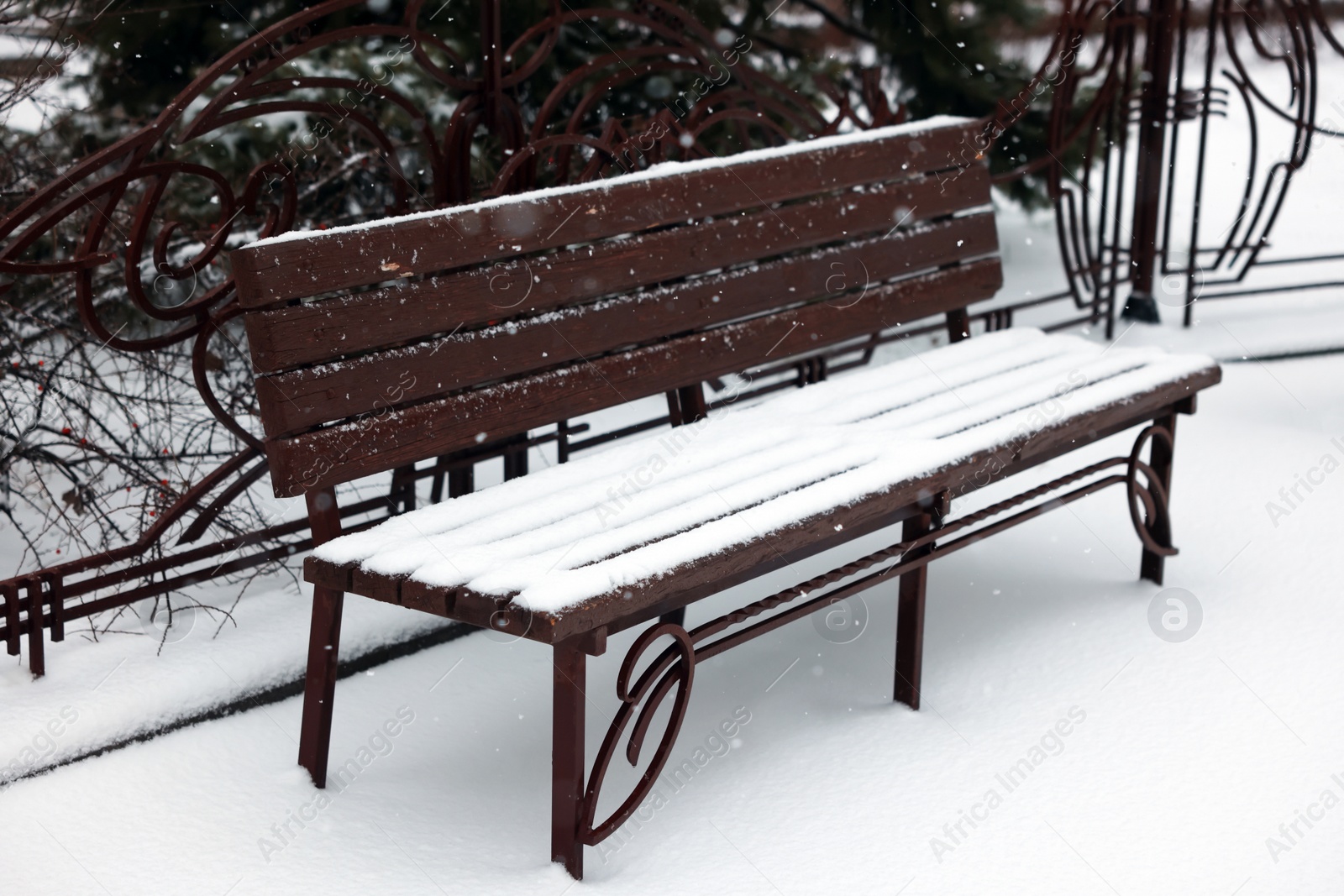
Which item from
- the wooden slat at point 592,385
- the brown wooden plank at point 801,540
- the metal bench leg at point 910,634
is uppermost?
the wooden slat at point 592,385

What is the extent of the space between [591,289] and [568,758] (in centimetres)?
111

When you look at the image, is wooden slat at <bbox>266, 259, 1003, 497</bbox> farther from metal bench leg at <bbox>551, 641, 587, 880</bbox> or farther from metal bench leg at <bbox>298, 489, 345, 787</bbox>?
metal bench leg at <bbox>551, 641, 587, 880</bbox>

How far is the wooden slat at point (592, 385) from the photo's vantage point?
2652 mm

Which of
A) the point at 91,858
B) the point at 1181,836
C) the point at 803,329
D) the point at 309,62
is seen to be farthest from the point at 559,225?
the point at 309,62

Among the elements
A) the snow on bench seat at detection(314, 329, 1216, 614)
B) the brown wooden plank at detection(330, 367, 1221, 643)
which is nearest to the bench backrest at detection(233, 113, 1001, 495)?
the snow on bench seat at detection(314, 329, 1216, 614)

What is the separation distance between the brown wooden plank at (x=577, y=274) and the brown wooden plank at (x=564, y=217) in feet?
0.11

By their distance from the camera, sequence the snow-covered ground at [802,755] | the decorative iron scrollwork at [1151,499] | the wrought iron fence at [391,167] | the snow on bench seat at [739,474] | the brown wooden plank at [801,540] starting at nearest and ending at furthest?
1. the brown wooden plank at [801,540]
2. the snow on bench seat at [739,474]
3. the snow-covered ground at [802,755]
4. the wrought iron fence at [391,167]
5. the decorative iron scrollwork at [1151,499]

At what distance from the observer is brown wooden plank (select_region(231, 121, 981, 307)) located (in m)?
2.59

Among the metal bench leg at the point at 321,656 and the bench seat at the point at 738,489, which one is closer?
the bench seat at the point at 738,489

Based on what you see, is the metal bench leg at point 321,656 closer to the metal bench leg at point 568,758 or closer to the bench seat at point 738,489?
the bench seat at point 738,489

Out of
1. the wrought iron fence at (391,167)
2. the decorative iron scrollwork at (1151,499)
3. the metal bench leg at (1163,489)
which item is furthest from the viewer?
the metal bench leg at (1163,489)

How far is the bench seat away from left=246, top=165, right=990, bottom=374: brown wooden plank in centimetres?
34

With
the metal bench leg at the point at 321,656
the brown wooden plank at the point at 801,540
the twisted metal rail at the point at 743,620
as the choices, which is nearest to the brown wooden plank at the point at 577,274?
the metal bench leg at the point at 321,656

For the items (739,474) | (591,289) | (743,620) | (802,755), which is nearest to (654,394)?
(591,289)
